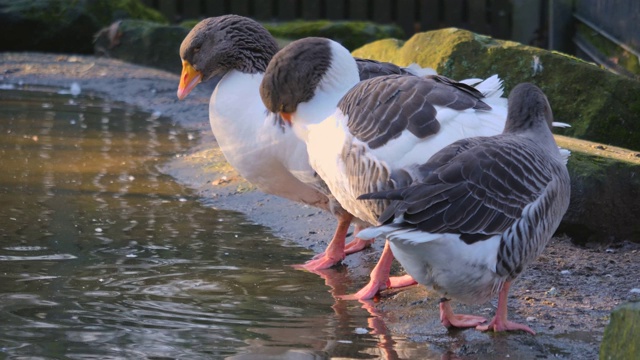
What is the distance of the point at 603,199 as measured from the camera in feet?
17.9

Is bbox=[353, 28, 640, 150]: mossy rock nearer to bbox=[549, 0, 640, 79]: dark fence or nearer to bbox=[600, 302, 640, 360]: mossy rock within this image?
bbox=[549, 0, 640, 79]: dark fence

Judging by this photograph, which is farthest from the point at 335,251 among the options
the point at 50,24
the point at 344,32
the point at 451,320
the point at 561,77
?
the point at 50,24

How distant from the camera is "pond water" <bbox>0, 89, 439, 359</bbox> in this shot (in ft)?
13.2

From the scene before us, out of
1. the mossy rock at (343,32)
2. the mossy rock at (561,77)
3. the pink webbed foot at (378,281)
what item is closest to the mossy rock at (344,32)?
the mossy rock at (343,32)

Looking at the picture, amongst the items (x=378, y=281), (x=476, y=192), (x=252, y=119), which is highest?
(x=476, y=192)

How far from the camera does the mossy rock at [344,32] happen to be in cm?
1246

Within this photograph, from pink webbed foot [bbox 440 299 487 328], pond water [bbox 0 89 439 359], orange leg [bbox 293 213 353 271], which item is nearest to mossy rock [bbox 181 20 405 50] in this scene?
pond water [bbox 0 89 439 359]

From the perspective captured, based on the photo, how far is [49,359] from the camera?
12.4 feet

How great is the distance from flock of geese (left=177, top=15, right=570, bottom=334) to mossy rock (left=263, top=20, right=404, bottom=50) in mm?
6641

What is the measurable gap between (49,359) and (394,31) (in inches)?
382

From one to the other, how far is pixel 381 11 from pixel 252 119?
905cm

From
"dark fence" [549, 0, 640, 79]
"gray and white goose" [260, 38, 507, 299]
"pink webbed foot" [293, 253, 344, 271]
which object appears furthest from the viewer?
"dark fence" [549, 0, 640, 79]

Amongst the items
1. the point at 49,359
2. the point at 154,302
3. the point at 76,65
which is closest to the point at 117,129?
the point at 76,65

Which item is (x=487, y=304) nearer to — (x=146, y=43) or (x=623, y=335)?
(x=623, y=335)
